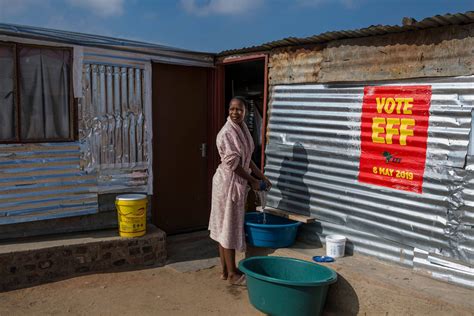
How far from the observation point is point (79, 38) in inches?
212

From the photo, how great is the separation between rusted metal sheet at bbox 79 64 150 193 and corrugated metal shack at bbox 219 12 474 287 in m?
1.78

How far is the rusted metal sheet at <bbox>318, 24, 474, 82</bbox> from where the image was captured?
150 inches

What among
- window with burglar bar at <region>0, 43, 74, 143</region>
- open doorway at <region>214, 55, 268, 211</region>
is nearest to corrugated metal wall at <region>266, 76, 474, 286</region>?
open doorway at <region>214, 55, 268, 211</region>

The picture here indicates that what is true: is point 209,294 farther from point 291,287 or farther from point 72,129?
point 72,129

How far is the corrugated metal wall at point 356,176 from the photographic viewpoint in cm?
384

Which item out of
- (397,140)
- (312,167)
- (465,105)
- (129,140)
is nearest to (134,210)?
(129,140)

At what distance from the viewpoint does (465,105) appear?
3.79 metres

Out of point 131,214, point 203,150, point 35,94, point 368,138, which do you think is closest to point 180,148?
point 203,150

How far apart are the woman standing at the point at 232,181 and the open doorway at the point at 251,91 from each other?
256 cm

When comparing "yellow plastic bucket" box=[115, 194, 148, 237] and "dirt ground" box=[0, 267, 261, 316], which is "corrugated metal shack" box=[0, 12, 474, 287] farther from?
"dirt ground" box=[0, 267, 261, 316]

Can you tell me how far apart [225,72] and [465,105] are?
4057mm

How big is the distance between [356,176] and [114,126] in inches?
126

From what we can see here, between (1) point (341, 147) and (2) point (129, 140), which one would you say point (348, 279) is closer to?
(1) point (341, 147)

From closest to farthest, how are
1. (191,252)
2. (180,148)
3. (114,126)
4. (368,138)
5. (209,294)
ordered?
1. (368,138)
2. (209,294)
3. (114,126)
4. (191,252)
5. (180,148)
